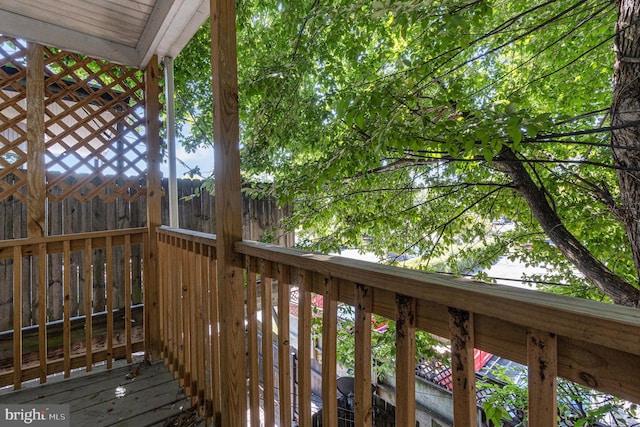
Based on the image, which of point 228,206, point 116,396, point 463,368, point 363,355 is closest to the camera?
point 463,368

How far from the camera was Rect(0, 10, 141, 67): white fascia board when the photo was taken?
2104 mm

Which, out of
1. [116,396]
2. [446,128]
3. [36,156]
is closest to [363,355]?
[446,128]

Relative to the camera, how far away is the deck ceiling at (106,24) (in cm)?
200

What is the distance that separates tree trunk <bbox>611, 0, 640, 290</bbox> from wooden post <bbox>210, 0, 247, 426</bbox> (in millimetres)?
1829

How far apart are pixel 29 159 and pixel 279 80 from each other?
1.86m

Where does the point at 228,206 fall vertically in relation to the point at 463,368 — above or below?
above

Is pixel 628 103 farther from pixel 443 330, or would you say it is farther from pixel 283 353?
pixel 283 353

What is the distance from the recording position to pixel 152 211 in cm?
257

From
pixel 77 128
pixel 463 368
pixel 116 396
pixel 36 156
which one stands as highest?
pixel 77 128

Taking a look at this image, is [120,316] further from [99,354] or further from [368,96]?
[368,96]

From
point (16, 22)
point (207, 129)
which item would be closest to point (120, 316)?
point (207, 129)

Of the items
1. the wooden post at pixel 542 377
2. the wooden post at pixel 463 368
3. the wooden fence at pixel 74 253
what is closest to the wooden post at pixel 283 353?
the wooden post at pixel 463 368

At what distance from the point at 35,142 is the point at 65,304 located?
1165 millimetres

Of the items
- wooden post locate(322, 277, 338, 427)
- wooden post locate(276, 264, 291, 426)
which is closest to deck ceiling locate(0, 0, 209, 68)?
wooden post locate(276, 264, 291, 426)
